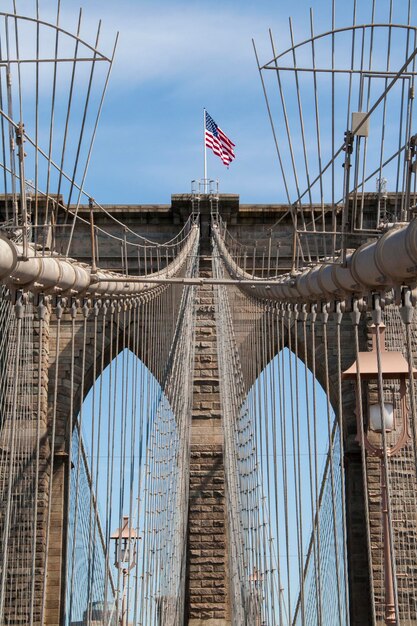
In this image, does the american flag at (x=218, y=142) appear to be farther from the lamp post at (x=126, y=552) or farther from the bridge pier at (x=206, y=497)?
the lamp post at (x=126, y=552)

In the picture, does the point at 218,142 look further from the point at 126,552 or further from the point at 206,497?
the point at 126,552

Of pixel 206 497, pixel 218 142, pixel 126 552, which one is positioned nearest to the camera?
pixel 126 552

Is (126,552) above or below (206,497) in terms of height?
below

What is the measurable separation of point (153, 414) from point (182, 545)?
3162 mm

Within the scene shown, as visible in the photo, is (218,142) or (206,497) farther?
(218,142)

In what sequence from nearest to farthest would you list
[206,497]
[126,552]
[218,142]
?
1. [126,552]
2. [206,497]
3. [218,142]

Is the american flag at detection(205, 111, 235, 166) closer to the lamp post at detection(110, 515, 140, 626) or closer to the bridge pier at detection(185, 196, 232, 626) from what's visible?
the bridge pier at detection(185, 196, 232, 626)

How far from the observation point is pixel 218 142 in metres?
26.1

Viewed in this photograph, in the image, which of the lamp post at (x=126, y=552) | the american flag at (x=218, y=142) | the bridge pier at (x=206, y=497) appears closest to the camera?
the lamp post at (x=126, y=552)

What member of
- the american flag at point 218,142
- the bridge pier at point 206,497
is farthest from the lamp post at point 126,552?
the american flag at point 218,142

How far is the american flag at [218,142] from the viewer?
25.9 meters

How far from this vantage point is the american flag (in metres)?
25.9

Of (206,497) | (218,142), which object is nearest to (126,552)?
(206,497)

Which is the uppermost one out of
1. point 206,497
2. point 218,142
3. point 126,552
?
point 218,142
